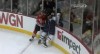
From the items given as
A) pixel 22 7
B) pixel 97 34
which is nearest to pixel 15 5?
pixel 22 7

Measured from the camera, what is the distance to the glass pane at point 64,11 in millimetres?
9583

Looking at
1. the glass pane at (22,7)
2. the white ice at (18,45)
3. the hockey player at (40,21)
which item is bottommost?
the white ice at (18,45)

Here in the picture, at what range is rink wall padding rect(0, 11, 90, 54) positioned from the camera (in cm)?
869

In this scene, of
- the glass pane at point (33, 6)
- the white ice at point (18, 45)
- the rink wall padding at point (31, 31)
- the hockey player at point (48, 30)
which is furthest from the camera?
the glass pane at point (33, 6)

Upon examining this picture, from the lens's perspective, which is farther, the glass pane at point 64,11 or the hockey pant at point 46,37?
the hockey pant at point 46,37

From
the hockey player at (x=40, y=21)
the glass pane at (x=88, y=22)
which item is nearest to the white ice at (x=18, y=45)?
the hockey player at (x=40, y=21)

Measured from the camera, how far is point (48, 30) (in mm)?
10086

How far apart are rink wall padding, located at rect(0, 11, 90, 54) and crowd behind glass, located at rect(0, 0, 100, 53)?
5.5 inches

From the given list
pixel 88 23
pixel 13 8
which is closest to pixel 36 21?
pixel 13 8

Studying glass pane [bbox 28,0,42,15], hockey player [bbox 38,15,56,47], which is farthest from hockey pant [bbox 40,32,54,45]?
Result: glass pane [bbox 28,0,42,15]

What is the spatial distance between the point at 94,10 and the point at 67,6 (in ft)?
5.26

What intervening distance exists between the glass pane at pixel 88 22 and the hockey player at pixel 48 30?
1311 mm

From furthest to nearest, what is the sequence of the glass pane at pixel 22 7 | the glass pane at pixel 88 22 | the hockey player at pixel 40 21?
the glass pane at pixel 22 7, the hockey player at pixel 40 21, the glass pane at pixel 88 22

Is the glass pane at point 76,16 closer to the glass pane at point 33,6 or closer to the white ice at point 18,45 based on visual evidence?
the white ice at point 18,45
